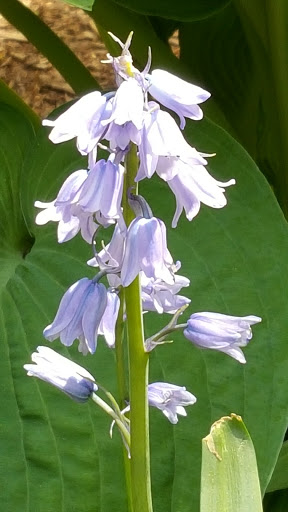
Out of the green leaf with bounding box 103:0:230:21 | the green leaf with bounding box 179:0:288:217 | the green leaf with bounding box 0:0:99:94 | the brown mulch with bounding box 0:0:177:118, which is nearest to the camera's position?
the green leaf with bounding box 103:0:230:21

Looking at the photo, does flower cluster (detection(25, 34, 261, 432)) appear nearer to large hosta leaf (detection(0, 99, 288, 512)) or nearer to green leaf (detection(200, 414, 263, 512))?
green leaf (detection(200, 414, 263, 512))

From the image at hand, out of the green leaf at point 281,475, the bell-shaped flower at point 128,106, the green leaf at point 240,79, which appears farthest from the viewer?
the green leaf at point 240,79

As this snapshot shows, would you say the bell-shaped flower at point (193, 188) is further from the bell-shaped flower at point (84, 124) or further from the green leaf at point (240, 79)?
the green leaf at point (240, 79)

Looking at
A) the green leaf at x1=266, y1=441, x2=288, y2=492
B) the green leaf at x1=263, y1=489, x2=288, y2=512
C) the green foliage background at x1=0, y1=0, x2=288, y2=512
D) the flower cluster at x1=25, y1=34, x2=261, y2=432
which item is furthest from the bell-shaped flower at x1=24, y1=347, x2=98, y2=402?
the green leaf at x1=263, y1=489, x2=288, y2=512

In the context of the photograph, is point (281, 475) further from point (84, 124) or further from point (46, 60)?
point (46, 60)

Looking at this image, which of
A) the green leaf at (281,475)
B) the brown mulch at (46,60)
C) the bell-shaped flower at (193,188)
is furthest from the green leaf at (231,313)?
the brown mulch at (46,60)

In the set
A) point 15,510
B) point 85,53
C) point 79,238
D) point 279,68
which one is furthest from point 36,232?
point 85,53

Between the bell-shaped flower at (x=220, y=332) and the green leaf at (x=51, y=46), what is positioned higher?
the green leaf at (x=51, y=46)
